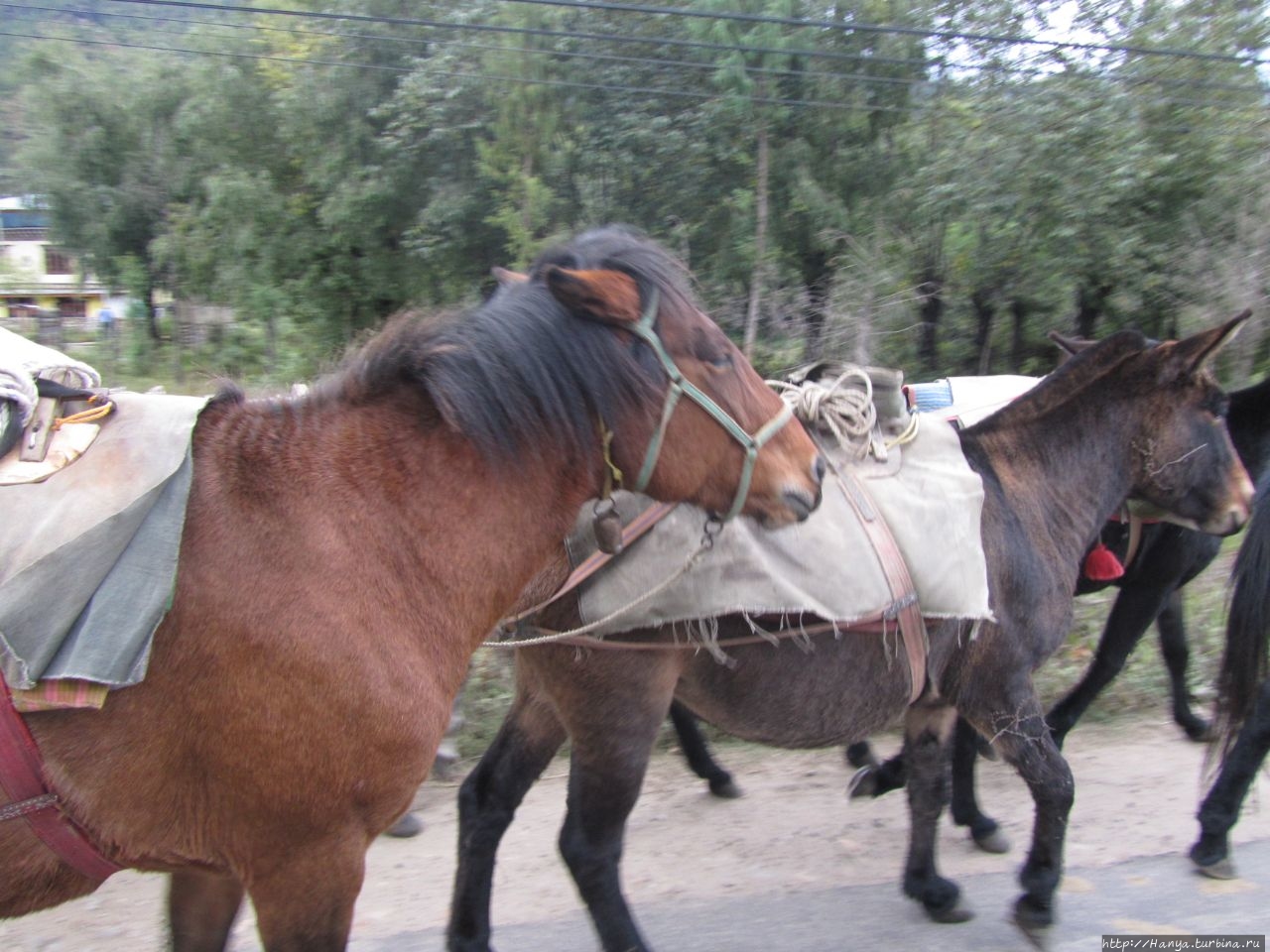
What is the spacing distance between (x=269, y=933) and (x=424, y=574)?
0.70m

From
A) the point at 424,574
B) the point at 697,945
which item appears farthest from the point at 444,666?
the point at 697,945

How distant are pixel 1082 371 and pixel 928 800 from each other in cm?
149

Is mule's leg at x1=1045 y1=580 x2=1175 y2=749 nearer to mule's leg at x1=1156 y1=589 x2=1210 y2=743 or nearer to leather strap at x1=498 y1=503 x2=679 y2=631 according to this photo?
mule's leg at x1=1156 y1=589 x2=1210 y2=743

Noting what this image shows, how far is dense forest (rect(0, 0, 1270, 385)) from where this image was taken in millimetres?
8750

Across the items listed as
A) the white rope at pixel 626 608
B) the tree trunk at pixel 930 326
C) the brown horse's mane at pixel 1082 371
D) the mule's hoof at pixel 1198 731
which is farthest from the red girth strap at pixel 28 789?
the tree trunk at pixel 930 326

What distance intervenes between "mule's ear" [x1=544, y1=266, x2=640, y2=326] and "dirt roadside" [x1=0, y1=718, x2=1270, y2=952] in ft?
7.50

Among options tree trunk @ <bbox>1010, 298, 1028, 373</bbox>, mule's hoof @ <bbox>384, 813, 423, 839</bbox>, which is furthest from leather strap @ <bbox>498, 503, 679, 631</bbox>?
tree trunk @ <bbox>1010, 298, 1028, 373</bbox>

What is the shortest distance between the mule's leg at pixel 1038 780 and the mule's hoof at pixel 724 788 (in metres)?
1.40

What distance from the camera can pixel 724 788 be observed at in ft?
14.5

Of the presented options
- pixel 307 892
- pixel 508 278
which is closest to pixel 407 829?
pixel 307 892

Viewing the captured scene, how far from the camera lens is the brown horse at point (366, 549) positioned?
5.88ft

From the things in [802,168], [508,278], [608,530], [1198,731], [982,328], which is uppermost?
[802,168]

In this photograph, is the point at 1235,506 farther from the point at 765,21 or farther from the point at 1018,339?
the point at 1018,339

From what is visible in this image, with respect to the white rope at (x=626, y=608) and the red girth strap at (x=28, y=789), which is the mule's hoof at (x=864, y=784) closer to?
the white rope at (x=626, y=608)
